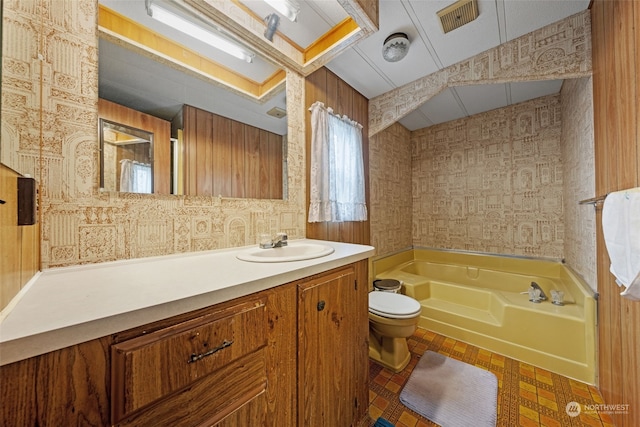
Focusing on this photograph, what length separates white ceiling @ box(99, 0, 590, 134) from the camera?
980 mm

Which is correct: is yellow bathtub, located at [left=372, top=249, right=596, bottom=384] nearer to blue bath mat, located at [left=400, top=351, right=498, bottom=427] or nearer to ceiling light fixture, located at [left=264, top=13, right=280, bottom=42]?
blue bath mat, located at [left=400, top=351, right=498, bottom=427]

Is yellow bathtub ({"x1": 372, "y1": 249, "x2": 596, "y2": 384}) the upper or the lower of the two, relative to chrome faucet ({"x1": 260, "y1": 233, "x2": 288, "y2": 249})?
lower

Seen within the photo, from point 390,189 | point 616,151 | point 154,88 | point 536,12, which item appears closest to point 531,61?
point 536,12

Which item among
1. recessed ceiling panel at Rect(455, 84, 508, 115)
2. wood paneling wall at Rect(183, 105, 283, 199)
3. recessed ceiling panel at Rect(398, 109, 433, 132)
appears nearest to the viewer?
wood paneling wall at Rect(183, 105, 283, 199)

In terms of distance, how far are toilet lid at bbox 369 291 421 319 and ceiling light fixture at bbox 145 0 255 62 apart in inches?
73.9

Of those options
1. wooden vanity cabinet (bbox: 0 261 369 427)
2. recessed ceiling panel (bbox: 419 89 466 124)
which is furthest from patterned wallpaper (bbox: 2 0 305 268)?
recessed ceiling panel (bbox: 419 89 466 124)

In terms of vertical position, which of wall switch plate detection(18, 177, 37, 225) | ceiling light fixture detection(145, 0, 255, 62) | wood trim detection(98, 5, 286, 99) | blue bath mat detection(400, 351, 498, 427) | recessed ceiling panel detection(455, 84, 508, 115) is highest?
recessed ceiling panel detection(455, 84, 508, 115)

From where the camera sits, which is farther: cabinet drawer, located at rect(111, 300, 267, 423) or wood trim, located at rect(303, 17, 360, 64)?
wood trim, located at rect(303, 17, 360, 64)

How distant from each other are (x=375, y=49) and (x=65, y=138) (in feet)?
6.24

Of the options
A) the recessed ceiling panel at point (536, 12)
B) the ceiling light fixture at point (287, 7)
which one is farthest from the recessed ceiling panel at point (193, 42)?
the recessed ceiling panel at point (536, 12)

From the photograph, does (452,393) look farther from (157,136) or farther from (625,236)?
(157,136)

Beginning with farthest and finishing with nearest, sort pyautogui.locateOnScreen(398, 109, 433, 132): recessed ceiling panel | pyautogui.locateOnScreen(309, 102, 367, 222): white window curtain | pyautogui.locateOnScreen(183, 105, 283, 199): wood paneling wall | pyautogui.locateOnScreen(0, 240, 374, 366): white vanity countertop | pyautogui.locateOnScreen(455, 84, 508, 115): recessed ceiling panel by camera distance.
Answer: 1. pyautogui.locateOnScreen(398, 109, 433, 132): recessed ceiling panel
2. pyautogui.locateOnScreen(455, 84, 508, 115): recessed ceiling panel
3. pyautogui.locateOnScreen(309, 102, 367, 222): white window curtain
4. pyautogui.locateOnScreen(183, 105, 283, 199): wood paneling wall
5. pyautogui.locateOnScreen(0, 240, 374, 366): white vanity countertop

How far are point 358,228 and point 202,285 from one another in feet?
5.79

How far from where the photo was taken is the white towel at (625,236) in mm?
771
